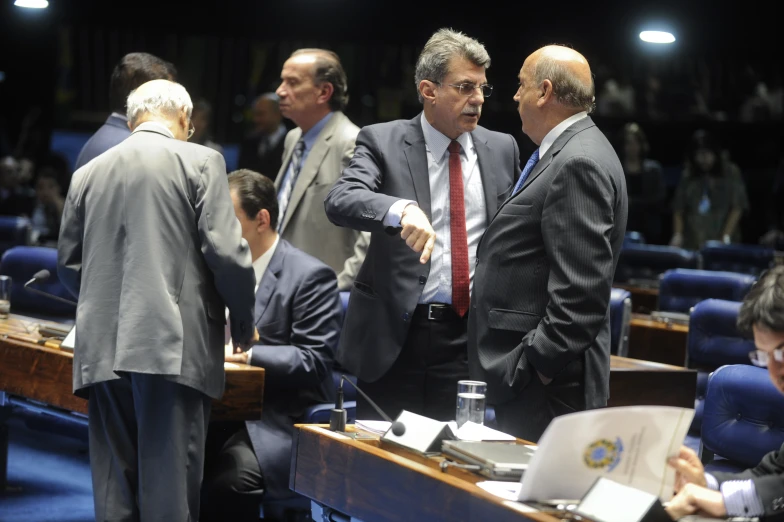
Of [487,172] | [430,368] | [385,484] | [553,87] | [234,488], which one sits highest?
[553,87]

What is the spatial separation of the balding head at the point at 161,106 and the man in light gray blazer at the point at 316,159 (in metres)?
1.13

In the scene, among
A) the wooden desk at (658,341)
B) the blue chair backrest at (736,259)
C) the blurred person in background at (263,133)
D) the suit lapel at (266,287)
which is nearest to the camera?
the suit lapel at (266,287)

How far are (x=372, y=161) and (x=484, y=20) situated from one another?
22.6ft

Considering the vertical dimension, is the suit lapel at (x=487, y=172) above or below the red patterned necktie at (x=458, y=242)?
above

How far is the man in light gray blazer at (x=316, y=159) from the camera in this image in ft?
14.5

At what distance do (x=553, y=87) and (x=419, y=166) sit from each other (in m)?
0.58

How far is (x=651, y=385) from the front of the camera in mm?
4082

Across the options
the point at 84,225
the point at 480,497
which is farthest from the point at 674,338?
the point at 480,497

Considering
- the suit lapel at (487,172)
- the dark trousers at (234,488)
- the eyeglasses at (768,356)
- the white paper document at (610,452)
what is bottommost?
the dark trousers at (234,488)

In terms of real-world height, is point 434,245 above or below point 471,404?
above

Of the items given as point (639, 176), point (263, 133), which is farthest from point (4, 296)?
point (639, 176)

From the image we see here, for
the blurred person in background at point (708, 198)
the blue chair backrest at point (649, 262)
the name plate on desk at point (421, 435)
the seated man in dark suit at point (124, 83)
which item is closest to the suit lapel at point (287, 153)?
the seated man in dark suit at point (124, 83)

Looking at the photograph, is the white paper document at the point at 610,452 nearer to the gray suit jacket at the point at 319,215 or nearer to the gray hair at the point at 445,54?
the gray hair at the point at 445,54

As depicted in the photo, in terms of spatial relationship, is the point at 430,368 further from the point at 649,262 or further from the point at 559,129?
the point at 649,262
